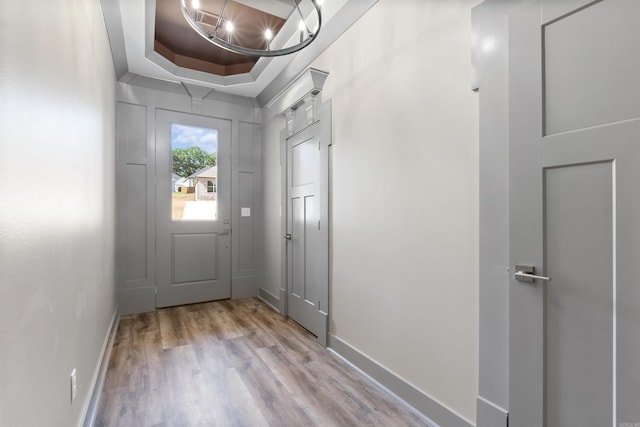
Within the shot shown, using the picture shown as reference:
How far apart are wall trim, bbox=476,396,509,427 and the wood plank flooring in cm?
39

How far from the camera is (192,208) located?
4.26 meters

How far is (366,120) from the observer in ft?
8.13

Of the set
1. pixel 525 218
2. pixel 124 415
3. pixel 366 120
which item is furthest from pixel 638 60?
pixel 124 415

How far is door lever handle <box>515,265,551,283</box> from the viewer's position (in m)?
1.41

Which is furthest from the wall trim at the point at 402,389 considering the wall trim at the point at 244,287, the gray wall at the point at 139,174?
the gray wall at the point at 139,174

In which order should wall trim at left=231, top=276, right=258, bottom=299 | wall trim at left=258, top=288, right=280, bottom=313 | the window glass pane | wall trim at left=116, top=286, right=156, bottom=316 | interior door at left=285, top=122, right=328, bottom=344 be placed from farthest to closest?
wall trim at left=231, top=276, right=258, bottom=299 < the window glass pane < wall trim at left=258, top=288, right=280, bottom=313 < wall trim at left=116, top=286, right=156, bottom=316 < interior door at left=285, top=122, right=328, bottom=344

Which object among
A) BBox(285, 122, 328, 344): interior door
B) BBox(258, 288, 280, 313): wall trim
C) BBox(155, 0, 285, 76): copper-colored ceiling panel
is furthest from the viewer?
BBox(258, 288, 280, 313): wall trim

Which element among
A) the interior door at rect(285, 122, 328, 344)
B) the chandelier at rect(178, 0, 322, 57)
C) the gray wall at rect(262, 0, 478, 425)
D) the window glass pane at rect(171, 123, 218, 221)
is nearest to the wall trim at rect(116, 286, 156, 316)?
the window glass pane at rect(171, 123, 218, 221)

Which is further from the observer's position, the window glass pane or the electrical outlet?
the window glass pane

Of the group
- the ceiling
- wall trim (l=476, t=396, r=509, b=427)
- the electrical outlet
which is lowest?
wall trim (l=476, t=396, r=509, b=427)

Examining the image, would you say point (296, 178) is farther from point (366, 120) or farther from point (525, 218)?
point (525, 218)

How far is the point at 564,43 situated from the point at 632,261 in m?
0.93

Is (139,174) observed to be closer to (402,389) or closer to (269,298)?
(269,298)

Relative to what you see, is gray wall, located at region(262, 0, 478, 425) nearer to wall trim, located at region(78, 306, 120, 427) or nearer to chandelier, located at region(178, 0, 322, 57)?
chandelier, located at region(178, 0, 322, 57)
